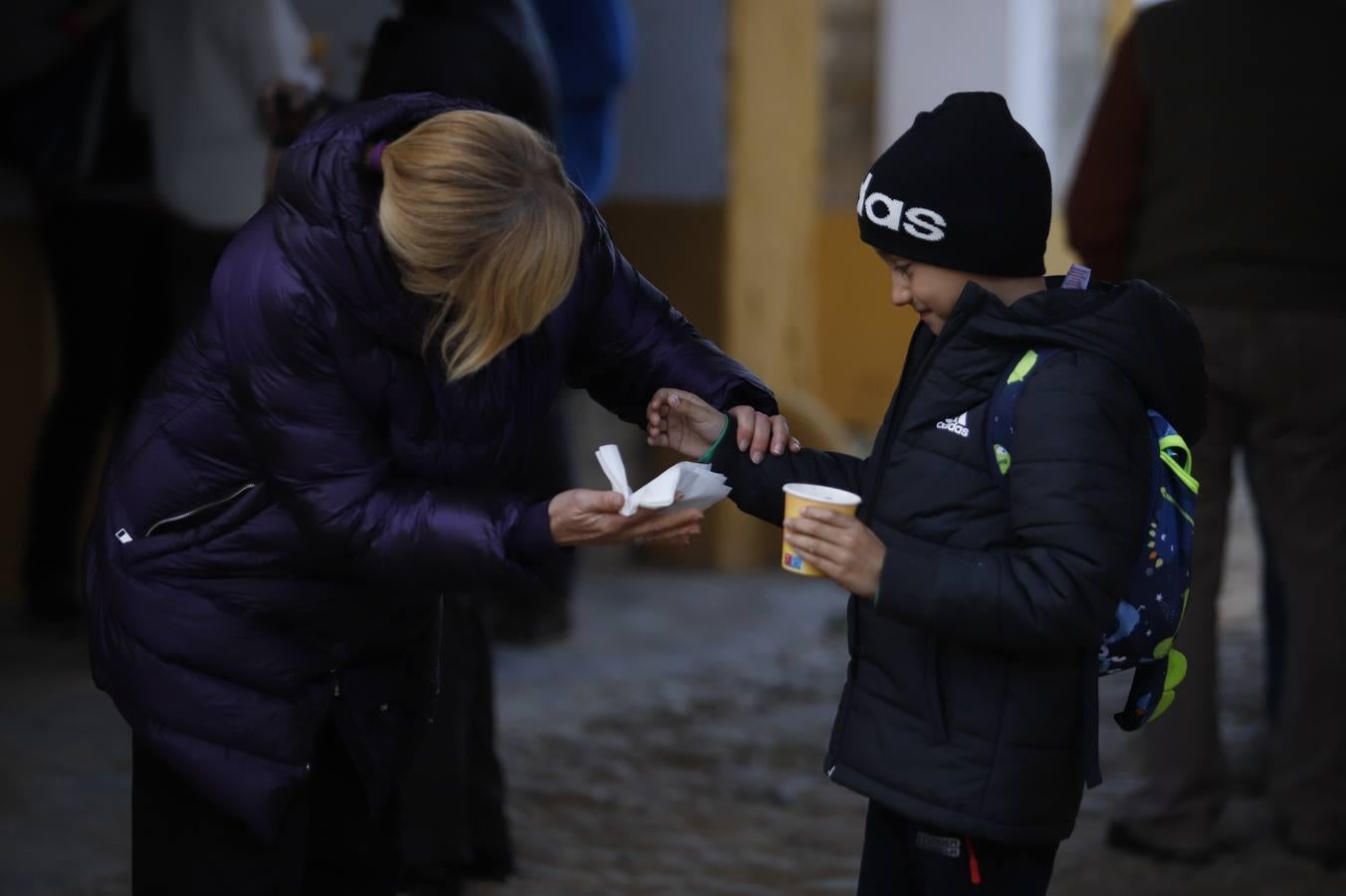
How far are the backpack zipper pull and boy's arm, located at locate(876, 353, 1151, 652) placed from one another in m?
A: 0.32

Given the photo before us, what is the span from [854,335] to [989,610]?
8.03 meters

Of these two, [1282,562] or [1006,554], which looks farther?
[1282,562]

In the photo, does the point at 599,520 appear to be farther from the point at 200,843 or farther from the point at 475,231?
the point at 200,843

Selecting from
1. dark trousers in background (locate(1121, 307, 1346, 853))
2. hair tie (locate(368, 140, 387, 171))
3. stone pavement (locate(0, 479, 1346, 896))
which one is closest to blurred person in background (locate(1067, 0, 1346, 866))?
dark trousers in background (locate(1121, 307, 1346, 853))

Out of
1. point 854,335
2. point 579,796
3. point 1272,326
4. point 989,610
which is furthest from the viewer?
point 854,335

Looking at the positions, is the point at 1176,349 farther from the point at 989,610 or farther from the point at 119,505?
the point at 119,505

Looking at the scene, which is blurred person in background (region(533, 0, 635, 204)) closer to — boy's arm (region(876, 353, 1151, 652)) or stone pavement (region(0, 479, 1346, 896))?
stone pavement (region(0, 479, 1346, 896))

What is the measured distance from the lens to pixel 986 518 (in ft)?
7.94

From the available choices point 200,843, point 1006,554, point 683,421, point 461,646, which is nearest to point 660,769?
point 461,646

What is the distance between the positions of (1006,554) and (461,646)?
5.65 feet

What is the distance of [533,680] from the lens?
570 centimetres

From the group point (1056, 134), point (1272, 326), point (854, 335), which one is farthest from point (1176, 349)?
point (1056, 134)

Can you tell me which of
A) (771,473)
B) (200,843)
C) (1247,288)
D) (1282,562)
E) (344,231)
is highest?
(344,231)

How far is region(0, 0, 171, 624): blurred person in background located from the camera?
5.44 meters
